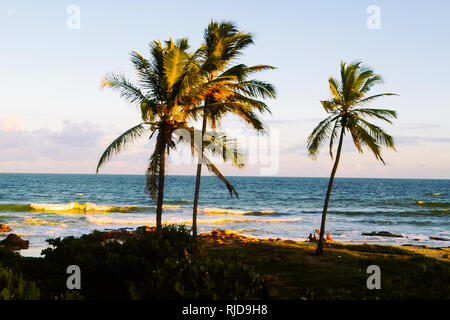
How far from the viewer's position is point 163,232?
14922 mm

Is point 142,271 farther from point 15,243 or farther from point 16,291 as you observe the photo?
point 15,243

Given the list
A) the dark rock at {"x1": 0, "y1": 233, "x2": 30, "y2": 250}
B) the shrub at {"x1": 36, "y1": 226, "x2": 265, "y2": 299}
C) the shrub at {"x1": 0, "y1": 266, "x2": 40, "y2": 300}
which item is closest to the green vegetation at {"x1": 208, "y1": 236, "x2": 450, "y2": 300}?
the shrub at {"x1": 36, "y1": 226, "x2": 265, "y2": 299}

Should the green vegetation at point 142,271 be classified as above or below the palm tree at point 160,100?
below

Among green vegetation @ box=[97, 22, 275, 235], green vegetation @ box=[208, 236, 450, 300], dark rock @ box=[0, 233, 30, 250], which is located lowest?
dark rock @ box=[0, 233, 30, 250]

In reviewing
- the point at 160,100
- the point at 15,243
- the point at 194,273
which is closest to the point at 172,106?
the point at 160,100

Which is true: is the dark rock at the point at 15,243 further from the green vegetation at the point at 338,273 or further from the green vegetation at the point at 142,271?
the green vegetation at the point at 338,273

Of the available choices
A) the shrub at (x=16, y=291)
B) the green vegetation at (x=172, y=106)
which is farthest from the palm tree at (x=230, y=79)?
the shrub at (x=16, y=291)

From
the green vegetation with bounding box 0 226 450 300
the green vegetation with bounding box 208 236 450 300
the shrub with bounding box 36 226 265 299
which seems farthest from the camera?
the green vegetation with bounding box 208 236 450 300

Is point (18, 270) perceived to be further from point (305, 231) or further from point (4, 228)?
point (305, 231)

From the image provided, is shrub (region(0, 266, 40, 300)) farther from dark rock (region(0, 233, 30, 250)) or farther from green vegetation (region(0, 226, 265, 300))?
dark rock (region(0, 233, 30, 250))

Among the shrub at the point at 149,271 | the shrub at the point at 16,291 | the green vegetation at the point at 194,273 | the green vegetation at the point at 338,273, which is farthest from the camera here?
the green vegetation at the point at 338,273
